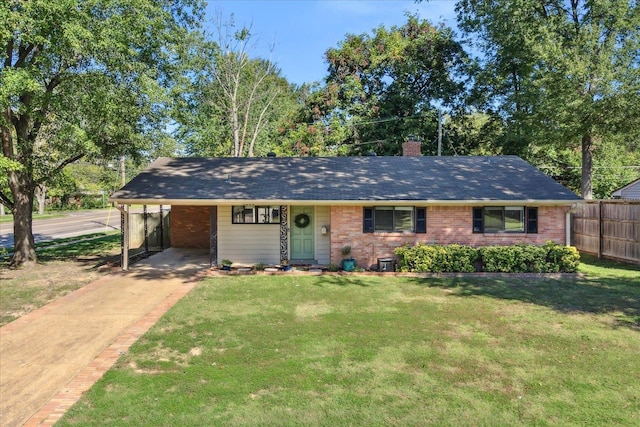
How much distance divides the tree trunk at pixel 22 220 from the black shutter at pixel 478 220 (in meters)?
14.1

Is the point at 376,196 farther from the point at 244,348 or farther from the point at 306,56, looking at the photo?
the point at 306,56

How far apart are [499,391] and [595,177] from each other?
29.3 m

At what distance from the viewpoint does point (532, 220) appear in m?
12.7

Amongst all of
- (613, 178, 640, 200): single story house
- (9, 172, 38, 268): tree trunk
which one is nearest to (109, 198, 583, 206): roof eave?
(9, 172, 38, 268): tree trunk

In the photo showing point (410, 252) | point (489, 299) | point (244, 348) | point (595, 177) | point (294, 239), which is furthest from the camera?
point (595, 177)

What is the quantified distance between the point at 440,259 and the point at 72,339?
31.0ft

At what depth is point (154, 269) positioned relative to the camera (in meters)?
12.8

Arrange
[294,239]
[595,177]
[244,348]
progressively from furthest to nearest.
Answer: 1. [595,177]
2. [294,239]
3. [244,348]

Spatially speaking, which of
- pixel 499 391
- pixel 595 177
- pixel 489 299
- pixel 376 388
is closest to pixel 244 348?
pixel 376 388

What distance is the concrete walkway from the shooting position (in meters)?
4.87

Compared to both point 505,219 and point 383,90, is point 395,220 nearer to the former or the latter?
point 505,219

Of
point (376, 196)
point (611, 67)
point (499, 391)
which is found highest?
point (611, 67)

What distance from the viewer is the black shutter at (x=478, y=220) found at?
12680mm

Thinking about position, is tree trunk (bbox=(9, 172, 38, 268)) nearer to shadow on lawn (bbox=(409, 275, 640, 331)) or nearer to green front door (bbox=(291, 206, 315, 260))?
green front door (bbox=(291, 206, 315, 260))
